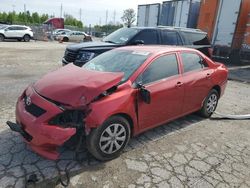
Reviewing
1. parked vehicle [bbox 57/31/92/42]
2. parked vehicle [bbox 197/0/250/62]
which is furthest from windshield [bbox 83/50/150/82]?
parked vehicle [bbox 57/31/92/42]

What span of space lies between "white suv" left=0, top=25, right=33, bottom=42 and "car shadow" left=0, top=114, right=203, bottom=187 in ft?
77.1

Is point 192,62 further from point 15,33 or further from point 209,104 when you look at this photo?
point 15,33

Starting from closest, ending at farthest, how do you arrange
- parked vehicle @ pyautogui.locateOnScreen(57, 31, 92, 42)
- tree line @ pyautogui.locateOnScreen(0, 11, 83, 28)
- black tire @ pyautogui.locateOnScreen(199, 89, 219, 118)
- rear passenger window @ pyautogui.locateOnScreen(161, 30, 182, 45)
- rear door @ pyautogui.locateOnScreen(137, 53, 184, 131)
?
rear door @ pyautogui.locateOnScreen(137, 53, 184, 131) → black tire @ pyautogui.locateOnScreen(199, 89, 219, 118) → rear passenger window @ pyautogui.locateOnScreen(161, 30, 182, 45) → parked vehicle @ pyautogui.locateOnScreen(57, 31, 92, 42) → tree line @ pyautogui.locateOnScreen(0, 11, 83, 28)

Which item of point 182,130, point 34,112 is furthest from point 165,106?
point 34,112

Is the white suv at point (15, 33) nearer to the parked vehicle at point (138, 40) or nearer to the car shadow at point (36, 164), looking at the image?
the parked vehicle at point (138, 40)

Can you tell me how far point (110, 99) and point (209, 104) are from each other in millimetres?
2794

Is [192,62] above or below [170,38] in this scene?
below

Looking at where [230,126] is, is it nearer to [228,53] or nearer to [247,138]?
[247,138]

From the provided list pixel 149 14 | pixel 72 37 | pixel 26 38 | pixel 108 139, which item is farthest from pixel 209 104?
pixel 72 37

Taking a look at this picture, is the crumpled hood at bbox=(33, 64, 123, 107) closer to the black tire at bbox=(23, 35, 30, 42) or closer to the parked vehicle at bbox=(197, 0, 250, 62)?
the parked vehicle at bbox=(197, 0, 250, 62)

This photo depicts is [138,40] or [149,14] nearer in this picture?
[138,40]

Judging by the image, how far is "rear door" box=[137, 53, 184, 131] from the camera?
12.5ft

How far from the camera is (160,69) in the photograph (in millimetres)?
4137

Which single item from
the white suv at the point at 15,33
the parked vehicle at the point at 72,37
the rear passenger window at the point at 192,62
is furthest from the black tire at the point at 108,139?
the parked vehicle at the point at 72,37
